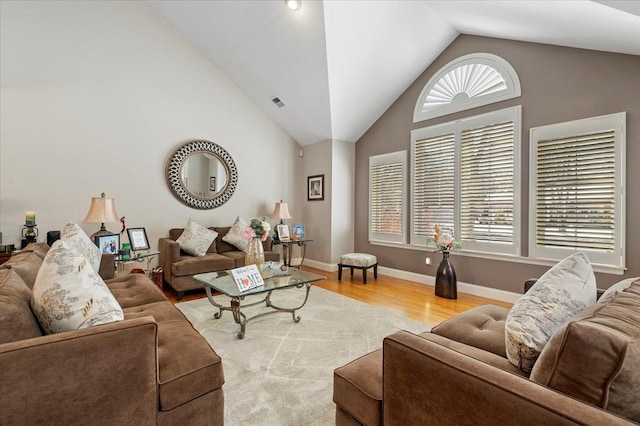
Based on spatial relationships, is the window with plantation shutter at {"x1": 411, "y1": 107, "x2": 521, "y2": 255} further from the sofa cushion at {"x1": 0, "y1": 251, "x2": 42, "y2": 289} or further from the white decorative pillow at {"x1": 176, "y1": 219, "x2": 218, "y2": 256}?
the sofa cushion at {"x1": 0, "y1": 251, "x2": 42, "y2": 289}

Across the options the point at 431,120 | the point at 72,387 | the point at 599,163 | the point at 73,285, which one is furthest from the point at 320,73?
the point at 72,387

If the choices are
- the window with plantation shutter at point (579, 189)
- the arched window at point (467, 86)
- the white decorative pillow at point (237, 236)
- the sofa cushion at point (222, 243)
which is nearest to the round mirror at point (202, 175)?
the sofa cushion at point (222, 243)

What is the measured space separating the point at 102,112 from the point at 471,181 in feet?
16.7

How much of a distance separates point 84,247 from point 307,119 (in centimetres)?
374

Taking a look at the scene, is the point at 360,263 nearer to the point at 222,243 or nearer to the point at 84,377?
the point at 222,243

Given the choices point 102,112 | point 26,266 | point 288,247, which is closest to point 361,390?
point 26,266

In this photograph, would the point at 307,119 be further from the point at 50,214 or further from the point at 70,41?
the point at 50,214

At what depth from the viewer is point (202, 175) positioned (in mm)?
4723

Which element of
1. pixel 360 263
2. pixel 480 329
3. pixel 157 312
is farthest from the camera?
pixel 360 263

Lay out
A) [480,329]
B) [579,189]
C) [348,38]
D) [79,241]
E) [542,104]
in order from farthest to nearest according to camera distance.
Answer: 1. [348,38]
2. [542,104]
3. [579,189]
4. [79,241]
5. [480,329]

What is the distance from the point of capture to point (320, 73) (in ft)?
13.2

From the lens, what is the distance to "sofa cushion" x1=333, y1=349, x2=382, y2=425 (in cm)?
111

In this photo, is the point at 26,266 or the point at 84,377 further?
the point at 26,266

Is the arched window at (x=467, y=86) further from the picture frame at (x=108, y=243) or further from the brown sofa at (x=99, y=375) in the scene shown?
the picture frame at (x=108, y=243)
